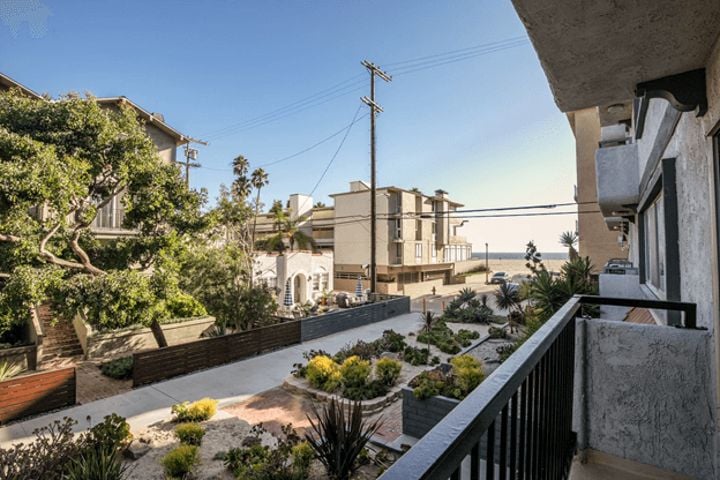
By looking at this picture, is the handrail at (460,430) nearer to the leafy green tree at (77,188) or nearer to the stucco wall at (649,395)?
the stucco wall at (649,395)

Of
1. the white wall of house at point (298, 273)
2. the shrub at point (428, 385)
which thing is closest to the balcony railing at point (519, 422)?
the shrub at point (428, 385)

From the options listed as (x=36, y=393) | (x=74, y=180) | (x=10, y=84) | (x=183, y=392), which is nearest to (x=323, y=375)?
(x=183, y=392)

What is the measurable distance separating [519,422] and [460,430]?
0.74 meters

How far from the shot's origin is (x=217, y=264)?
42.9 ft

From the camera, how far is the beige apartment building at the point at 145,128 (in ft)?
40.5

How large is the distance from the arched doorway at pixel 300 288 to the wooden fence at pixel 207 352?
30.0ft

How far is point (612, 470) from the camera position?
2.74 m

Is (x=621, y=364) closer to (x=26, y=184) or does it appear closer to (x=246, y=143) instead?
(x=26, y=184)

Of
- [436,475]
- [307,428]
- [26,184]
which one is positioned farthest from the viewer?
[26,184]

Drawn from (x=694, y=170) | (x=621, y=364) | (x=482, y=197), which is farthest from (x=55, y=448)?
(x=482, y=197)

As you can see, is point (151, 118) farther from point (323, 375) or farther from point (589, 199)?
point (589, 199)

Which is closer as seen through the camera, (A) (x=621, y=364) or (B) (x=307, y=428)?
(A) (x=621, y=364)

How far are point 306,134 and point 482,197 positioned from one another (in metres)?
14.3

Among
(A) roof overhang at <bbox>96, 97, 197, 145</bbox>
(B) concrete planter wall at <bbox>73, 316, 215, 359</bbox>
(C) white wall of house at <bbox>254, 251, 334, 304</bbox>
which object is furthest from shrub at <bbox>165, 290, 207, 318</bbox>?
(A) roof overhang at <bbox>96, 97, 197, 145</bbox>
